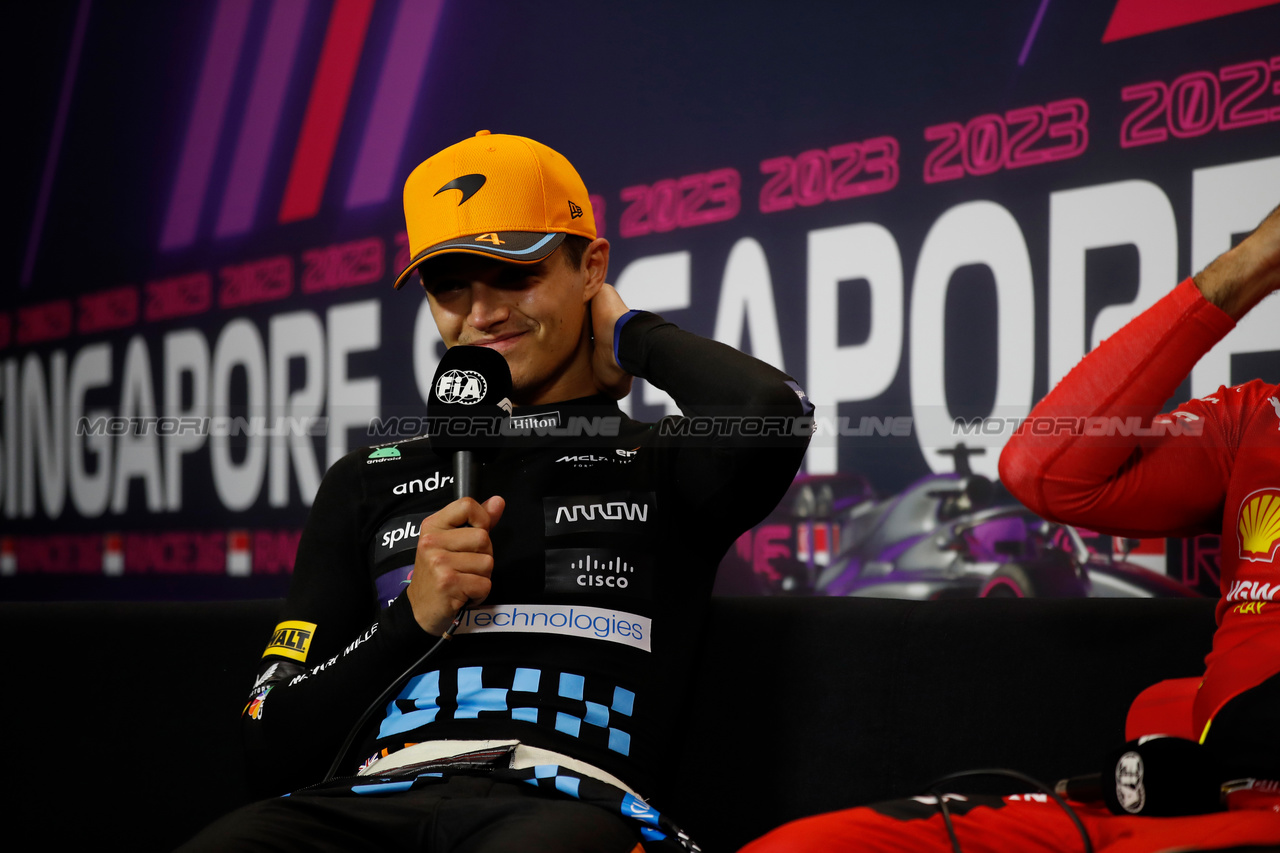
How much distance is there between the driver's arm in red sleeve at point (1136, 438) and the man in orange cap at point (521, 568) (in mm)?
274

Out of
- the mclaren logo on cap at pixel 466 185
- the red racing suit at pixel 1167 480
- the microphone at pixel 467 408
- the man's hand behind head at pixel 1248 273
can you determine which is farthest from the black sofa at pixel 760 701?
the mclaren logo on cap at pixel 466 185

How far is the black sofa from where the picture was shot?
4.20 ft

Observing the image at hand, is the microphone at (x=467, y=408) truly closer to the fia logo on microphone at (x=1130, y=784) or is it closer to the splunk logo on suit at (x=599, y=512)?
→ the splunk logo on suit at (x=599, y=512)

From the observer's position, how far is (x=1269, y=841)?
33.6 inches

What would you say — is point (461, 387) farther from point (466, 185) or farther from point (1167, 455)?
point (1167, 455)

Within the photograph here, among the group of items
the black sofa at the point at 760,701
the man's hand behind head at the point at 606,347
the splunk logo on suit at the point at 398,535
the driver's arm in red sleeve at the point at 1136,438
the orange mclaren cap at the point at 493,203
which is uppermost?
the orange mclaren cap at the point at 493,203

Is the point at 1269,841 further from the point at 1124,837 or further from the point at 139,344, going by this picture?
the point at 139,344

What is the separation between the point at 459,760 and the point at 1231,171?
4.89ft

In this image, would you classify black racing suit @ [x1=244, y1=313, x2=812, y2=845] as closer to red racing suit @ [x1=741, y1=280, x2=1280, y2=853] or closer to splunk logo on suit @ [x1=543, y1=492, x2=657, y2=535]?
splunk logo on suit @ [x1=543, y1=492, x2=657, y2=535]

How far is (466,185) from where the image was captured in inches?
50.6

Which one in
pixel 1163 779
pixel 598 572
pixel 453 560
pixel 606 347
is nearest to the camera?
pixel 1163 779

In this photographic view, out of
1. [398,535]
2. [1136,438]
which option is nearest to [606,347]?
[398,535]

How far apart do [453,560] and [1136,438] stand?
29.6 inches

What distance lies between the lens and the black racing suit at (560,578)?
1.16m
